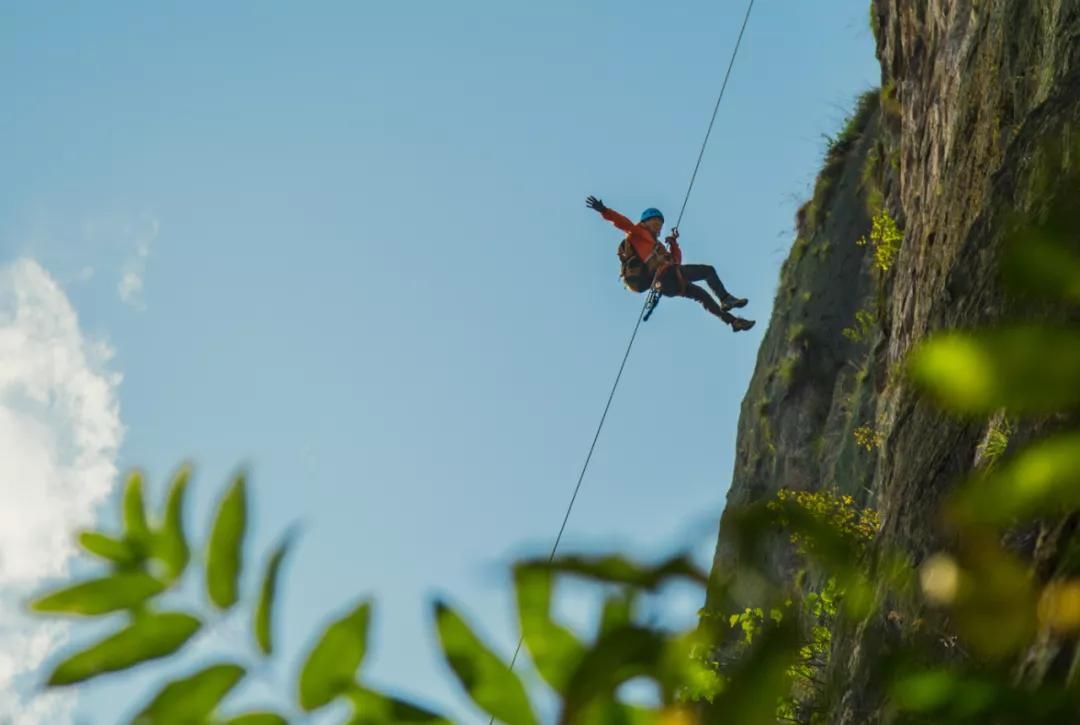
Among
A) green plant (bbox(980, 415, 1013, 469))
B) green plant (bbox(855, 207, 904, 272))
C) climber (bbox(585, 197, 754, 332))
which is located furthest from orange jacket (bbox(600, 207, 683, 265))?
green plant (bbox(980, 415, 1013, 469))

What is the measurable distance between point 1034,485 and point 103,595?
0.46 metres

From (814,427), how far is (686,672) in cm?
1113

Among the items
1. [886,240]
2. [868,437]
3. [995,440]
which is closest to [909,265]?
[886,240]

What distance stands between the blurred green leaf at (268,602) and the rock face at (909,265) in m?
0.32

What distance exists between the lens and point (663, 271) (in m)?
13.3

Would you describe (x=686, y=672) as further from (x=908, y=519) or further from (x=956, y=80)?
(x=956, y=80)

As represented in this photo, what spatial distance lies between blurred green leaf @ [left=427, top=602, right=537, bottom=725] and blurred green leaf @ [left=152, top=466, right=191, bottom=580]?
179 mm

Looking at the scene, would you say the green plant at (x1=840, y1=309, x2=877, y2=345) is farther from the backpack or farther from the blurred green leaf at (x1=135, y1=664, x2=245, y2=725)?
the blurred green leaf at (x1=135, y1=664, x2=245, y2=725)

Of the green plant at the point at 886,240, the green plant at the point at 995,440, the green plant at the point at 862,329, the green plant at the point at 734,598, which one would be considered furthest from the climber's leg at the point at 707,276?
the green plant at the point at 734,598

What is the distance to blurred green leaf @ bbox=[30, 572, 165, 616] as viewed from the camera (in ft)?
1.94

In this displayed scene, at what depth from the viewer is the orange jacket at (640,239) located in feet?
44.2

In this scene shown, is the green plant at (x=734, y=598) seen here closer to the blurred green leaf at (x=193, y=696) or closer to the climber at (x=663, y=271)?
the blurred green leaf at (x=193, y=696)

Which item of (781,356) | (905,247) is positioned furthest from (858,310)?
(905,247)

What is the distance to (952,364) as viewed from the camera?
1.33 ft
